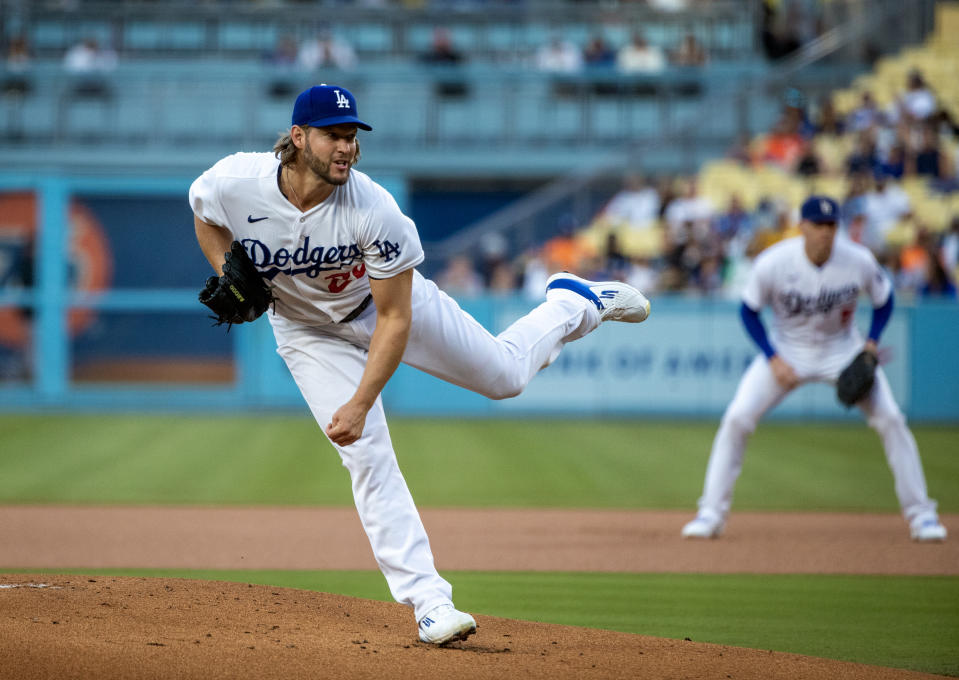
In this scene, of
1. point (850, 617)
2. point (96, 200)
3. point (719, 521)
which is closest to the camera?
point (850, 617)

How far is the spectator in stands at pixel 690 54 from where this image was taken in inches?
949

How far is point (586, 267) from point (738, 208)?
287 cm

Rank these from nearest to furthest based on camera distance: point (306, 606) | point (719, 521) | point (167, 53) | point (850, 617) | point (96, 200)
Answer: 1. point (306, 606)
2. point (850, 617)
3. point (719, 521)
4. point (96, 200)
5. point (167, 53)

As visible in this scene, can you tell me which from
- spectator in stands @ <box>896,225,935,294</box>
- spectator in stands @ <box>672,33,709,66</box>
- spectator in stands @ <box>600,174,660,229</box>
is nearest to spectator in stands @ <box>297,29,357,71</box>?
spectator in stands @ <box>672,33,709,66</box>

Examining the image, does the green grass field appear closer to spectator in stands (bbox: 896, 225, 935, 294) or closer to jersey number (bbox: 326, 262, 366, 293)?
jersey number (bbox: 326, 262, 366, 293)

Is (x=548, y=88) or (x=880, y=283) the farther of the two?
(x=548, y=88)

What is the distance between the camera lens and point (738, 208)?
63.0ft

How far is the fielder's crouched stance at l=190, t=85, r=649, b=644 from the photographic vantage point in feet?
16.4

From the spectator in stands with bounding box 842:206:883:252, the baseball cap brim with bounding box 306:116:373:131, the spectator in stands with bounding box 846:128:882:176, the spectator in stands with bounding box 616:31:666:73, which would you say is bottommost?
the spectator in stands with bounding box 842:206:883:252

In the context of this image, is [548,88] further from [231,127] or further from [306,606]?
[306,606]

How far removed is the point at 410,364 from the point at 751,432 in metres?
3.49

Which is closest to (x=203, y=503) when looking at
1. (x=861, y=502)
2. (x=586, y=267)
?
(x=861, y=502)

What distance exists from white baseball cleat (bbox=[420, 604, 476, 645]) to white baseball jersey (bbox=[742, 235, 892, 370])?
420 cm

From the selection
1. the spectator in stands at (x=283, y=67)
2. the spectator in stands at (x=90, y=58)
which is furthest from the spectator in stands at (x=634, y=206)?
the spectator in stands at (x=90, y=58)
